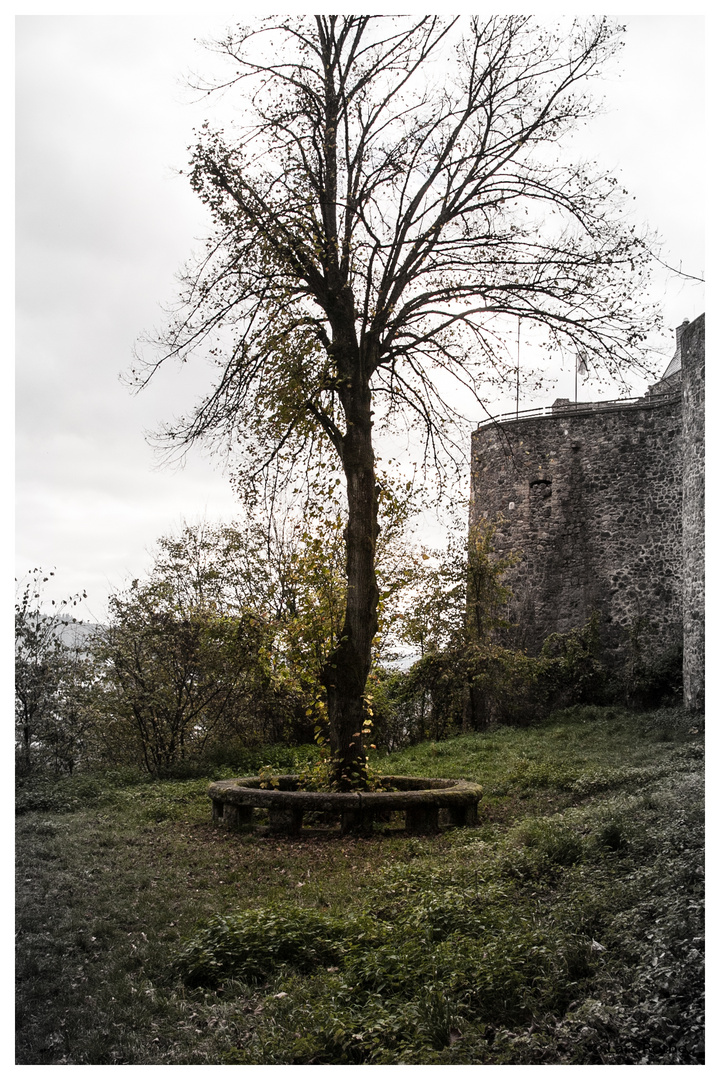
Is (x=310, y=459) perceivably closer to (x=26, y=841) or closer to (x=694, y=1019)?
(x=26, y=841)

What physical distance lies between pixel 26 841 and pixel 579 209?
8688 millimetres

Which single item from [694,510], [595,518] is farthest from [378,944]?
[595,518]

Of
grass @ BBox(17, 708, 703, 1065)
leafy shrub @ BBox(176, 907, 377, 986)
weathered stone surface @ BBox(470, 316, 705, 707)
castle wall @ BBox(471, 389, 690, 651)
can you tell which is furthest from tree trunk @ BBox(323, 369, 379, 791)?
castle wall @ BBox(471, 389, 690, 651)

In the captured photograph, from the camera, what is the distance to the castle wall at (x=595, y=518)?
18062 millimetres

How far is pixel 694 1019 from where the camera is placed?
2781 mm

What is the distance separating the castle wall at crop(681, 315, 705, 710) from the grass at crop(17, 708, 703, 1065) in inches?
248

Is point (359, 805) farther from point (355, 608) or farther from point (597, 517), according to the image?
point (597, 517)

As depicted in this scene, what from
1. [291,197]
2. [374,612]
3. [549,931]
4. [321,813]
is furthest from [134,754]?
[549,931]

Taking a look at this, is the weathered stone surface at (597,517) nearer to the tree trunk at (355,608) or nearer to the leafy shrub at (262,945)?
the tree trunk at (355,608)

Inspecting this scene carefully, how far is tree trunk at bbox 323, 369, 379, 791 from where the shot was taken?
8000mm

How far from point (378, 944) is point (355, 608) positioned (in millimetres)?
4309

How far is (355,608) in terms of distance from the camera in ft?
26.8

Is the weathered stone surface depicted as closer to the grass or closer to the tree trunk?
the tree trunk
